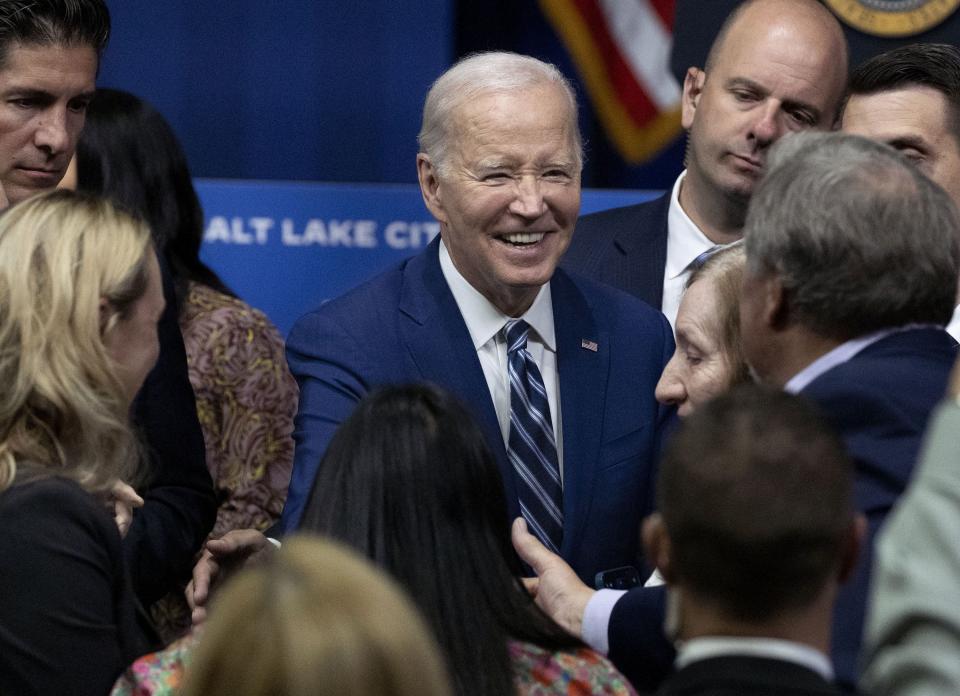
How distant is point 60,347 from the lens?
2.37 metres

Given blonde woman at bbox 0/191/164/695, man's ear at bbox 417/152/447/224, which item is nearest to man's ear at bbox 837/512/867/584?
blonde woman at bbox 0/191/164/695

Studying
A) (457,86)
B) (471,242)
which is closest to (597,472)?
(471,242)

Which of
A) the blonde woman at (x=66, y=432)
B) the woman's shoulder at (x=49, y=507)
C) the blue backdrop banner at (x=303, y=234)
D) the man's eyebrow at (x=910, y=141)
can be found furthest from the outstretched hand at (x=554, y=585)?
the blue backdrop banner at (x=303, y=234)

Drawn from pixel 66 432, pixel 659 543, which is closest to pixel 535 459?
pixel 66 432

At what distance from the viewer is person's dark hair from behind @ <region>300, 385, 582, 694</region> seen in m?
2.17

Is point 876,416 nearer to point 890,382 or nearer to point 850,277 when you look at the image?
point 890,382

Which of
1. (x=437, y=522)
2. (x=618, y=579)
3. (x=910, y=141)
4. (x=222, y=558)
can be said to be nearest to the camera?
(x=437, y=522)

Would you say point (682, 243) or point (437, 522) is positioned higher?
point (437, 522)

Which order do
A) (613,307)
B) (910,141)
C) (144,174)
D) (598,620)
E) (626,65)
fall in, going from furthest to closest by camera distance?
(626,65), (144,174), (910,141), (613,307), (598,620)

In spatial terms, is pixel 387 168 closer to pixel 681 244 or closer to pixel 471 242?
pixel 681 244

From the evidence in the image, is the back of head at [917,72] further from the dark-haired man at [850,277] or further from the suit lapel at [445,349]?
the dark-haired man at [850,277]

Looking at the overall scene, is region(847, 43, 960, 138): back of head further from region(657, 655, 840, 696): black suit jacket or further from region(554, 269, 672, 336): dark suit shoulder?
region(657, 655, 840, 696): black suit jacket

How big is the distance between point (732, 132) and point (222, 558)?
70.1 inches

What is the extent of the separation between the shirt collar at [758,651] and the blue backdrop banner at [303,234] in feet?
10.8
